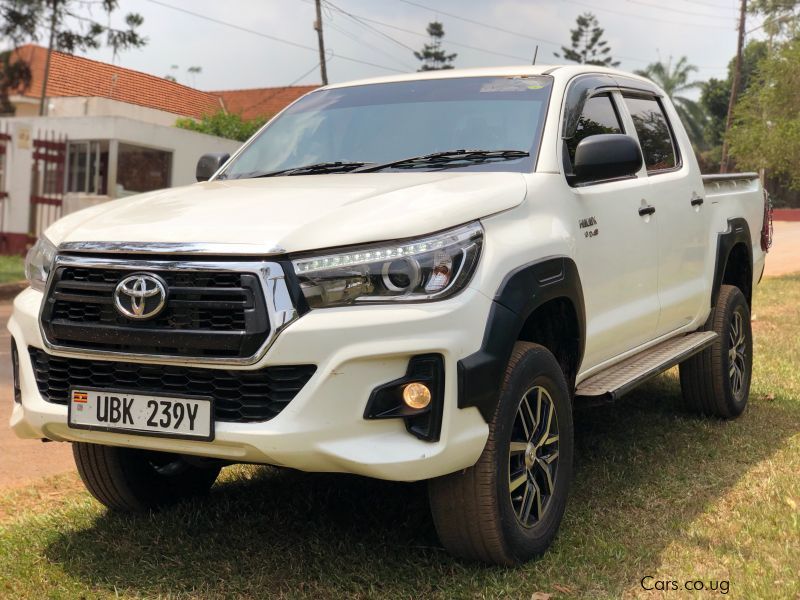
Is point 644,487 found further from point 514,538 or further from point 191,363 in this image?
point 191,363

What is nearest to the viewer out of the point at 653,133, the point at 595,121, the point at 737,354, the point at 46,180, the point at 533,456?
the point at 533,456

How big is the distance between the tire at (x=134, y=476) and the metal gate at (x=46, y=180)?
1722 cm

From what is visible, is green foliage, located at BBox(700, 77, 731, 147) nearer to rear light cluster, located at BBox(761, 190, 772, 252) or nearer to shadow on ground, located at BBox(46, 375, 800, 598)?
rear light cluster, located at BBox(761, 190, 772, 252)

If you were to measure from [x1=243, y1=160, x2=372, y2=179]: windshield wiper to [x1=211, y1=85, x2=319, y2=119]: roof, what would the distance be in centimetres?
4021

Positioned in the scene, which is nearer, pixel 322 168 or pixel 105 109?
pixel 322 168

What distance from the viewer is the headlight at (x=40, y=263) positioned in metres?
3.55

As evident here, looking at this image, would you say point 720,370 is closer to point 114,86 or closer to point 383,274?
point 383,274

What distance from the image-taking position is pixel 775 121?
20438 millimetres

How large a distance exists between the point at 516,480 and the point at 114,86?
25948 millimetres

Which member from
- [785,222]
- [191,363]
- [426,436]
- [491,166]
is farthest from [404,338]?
[785,222]

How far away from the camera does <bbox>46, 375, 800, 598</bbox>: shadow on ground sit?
353 centimetres

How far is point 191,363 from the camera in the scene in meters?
3.17

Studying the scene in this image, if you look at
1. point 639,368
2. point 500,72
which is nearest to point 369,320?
point 639,368

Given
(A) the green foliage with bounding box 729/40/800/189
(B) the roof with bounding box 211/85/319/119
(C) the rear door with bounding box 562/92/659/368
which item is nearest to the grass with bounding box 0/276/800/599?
(C) the rear door with bounding box 562/92/659/368
